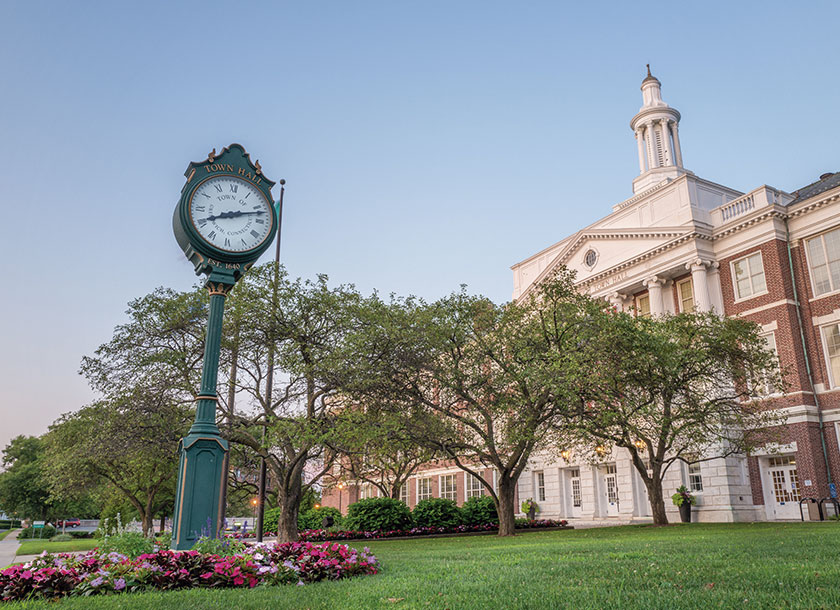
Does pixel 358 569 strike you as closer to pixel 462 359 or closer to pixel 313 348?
pixel 313 348

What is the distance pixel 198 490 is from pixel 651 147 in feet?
134

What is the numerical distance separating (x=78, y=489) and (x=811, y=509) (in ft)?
121

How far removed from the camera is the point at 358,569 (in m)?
8.94

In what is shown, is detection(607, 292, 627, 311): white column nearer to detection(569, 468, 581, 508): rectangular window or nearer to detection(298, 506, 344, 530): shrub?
detection(569, 468, 581, 508): rectangular window

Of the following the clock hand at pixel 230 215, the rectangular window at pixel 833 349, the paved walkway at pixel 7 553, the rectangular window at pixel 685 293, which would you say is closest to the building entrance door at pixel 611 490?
the rectangular window at pixel 685 293

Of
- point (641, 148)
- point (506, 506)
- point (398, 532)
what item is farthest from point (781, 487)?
point (641, 148)

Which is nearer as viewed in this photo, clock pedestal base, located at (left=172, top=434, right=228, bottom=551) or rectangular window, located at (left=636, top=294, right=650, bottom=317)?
clock pedestal base, located at (left=172, top=434, right=228, bottom=551)

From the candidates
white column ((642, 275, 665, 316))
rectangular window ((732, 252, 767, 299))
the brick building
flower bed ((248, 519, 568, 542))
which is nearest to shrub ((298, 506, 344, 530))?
flower bed ((248, 519, 568, 542))

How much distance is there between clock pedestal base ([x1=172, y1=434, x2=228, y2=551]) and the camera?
9766 mm

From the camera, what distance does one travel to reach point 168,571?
7871mm

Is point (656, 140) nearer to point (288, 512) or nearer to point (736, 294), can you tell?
point (736, 294)

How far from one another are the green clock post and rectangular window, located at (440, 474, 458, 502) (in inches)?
1559

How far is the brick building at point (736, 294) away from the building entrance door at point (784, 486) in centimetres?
5

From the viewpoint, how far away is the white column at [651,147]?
1706 inches
